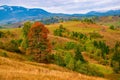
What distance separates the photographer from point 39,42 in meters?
105

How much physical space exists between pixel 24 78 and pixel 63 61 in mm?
104514

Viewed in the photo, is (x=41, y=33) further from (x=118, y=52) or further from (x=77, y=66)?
(x=118, y=52)

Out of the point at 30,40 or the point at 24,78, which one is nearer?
the point at 24,78

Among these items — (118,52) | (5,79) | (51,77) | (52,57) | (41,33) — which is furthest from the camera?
(118,52)

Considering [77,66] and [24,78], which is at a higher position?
[24,78]

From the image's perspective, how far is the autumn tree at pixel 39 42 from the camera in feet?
341

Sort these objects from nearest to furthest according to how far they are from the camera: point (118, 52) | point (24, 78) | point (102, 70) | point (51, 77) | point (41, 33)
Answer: point (24, 78), point (51, 77), point (41, 33), point (102, 70), point (118, 52)

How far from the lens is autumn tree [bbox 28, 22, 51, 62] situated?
10388 centimetres

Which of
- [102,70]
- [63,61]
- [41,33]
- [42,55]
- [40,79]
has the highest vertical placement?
[40,79]

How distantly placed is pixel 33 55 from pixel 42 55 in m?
3.31

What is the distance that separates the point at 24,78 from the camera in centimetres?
2816

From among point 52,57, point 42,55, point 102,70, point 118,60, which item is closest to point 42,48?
point 42,55

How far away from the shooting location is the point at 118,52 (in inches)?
6570

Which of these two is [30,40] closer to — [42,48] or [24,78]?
[42,48]
